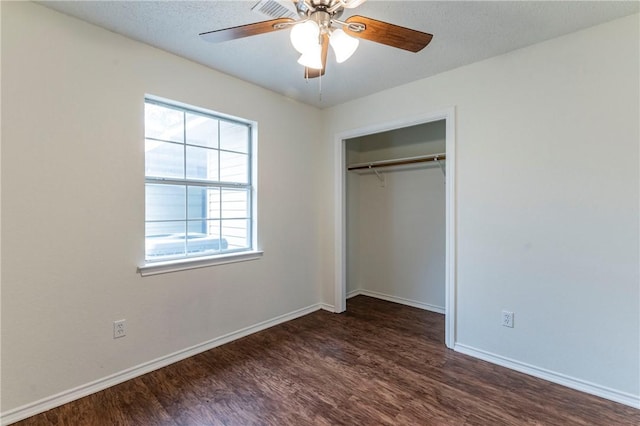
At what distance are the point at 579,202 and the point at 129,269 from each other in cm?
328

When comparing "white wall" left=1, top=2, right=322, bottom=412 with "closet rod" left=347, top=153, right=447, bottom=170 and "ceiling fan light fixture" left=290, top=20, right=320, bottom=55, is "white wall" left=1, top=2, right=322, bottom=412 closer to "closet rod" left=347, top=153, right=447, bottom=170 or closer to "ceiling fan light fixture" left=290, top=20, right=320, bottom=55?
"ceiling fan light fixture" left=290, top=20, right=320, bottom=55

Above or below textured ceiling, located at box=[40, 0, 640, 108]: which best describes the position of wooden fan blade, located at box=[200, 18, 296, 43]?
below

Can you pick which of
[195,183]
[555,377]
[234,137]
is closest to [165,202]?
[195,183]

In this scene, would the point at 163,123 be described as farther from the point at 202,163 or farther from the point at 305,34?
the point at 305,34

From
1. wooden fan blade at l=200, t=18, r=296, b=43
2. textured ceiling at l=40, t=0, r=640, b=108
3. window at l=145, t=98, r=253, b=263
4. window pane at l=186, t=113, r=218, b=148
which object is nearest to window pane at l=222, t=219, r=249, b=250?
window at l=145, t=98, r=253, b=263

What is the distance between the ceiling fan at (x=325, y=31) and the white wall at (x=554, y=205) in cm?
130

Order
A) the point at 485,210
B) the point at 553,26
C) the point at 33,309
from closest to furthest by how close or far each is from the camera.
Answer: the point at 33,309 → the point at 553,26 → the point at 485,210

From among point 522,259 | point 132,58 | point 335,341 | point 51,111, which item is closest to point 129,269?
point 51,111

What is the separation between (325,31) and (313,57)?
0.44 ft

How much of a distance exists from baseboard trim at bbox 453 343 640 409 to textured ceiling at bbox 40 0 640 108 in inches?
96.4

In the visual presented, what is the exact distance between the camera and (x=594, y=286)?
81.7 inches

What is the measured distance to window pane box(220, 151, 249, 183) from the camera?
294 centimetres

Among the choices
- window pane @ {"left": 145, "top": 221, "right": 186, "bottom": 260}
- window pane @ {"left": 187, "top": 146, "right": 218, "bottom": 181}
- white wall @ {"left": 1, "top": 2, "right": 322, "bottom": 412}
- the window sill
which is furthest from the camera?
window pane @ {"left": 187, "top": 146, "right": 218, "bottom": 181}

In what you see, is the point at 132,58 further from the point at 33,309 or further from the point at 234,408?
the point at 234,408
